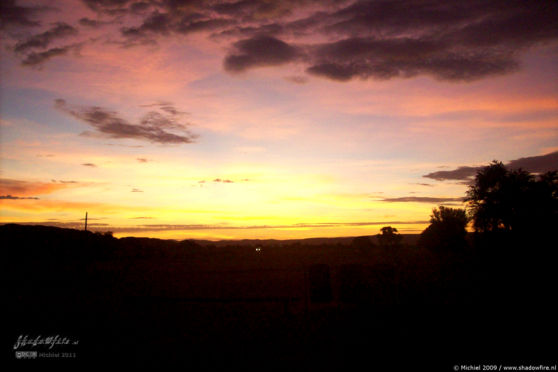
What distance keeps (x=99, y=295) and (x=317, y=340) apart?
1164cm

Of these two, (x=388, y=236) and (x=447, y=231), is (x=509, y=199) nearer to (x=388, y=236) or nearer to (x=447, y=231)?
(x=447, y=231)

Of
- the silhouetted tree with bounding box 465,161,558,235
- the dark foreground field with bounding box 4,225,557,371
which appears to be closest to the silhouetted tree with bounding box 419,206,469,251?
the silhouetted tree with bounding box 465,161,558,235

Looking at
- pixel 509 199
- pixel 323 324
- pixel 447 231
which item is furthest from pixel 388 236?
pixel 323 324

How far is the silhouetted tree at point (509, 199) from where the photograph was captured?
27703mm

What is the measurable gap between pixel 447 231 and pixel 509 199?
17283 mm

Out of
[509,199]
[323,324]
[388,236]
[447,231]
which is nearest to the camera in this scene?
[323,324]

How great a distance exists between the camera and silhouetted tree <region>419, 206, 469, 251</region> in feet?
147

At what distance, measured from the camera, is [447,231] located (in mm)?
46094

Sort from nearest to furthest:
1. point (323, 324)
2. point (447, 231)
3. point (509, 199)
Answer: point (323, 324)
point (509, 199)
point (447, 231)

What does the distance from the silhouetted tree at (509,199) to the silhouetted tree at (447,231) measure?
14.1m

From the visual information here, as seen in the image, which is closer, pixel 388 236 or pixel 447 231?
pixel 447 231

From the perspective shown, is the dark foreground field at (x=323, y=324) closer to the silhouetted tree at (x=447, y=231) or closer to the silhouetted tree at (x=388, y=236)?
the silhouetted tree at (x=447, y=231)

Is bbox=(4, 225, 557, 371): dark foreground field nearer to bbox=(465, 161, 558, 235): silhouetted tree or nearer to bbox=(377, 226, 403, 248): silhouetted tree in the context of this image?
bbox=(465, 161, 558, 235): silhouetted tree

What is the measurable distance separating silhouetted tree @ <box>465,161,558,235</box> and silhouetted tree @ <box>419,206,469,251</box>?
1412 cm
